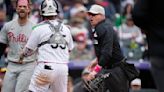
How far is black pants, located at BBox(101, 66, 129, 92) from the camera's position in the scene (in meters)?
9.54

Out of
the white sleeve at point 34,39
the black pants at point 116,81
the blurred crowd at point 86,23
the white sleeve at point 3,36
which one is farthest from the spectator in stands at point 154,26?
the blurred crowd at point 86,23

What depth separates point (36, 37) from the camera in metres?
8.86

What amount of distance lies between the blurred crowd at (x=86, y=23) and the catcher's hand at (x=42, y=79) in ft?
18.3

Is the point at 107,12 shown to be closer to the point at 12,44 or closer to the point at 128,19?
the point at 128,19

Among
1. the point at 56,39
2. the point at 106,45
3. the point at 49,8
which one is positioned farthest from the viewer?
the point at 106,45

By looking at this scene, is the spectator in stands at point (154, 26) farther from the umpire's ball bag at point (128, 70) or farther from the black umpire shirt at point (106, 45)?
the umpire's ball bag at point (128, 70)

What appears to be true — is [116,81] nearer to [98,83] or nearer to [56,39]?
[98,83]

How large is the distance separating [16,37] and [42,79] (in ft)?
3.63

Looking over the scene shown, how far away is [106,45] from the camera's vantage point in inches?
362

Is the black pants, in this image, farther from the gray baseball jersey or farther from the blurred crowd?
the blurred crowd

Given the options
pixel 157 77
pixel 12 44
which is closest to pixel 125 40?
pixel 12 44

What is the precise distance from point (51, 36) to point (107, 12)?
849 cm

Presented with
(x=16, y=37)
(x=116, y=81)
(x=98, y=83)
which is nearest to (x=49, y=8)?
(x=16, y=37)

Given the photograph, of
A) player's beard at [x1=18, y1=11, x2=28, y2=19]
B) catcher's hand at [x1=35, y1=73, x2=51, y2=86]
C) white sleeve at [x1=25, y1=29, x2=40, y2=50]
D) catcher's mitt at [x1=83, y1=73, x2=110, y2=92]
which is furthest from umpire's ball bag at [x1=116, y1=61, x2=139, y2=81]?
player's beard at [x1=18, y1=11, x2=28, y2=19]
